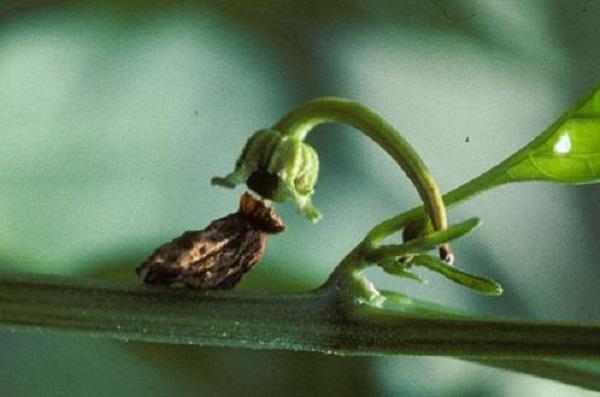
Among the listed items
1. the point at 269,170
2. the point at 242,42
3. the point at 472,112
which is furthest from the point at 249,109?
the point at 269,170

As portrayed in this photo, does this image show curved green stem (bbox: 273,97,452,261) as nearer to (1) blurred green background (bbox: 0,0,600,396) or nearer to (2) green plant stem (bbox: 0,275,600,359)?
(2) green plant stem (bbox: 0,275,600,359)

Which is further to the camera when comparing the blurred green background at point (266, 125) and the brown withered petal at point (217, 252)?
the blurred green background at point (266, 125)

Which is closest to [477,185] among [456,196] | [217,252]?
[456,196]

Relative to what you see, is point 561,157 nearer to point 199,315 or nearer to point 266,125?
point 199,315

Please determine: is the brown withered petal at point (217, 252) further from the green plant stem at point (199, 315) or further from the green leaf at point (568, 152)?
the green leaf at point (568, 152)

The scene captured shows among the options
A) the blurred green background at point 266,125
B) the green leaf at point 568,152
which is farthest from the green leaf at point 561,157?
the blurred green background at point 266,125

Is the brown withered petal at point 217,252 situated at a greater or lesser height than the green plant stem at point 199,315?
greater

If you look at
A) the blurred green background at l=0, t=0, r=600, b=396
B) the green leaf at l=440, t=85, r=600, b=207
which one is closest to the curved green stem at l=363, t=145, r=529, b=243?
the green leaf at l=440, t=85, r=600, b=207
